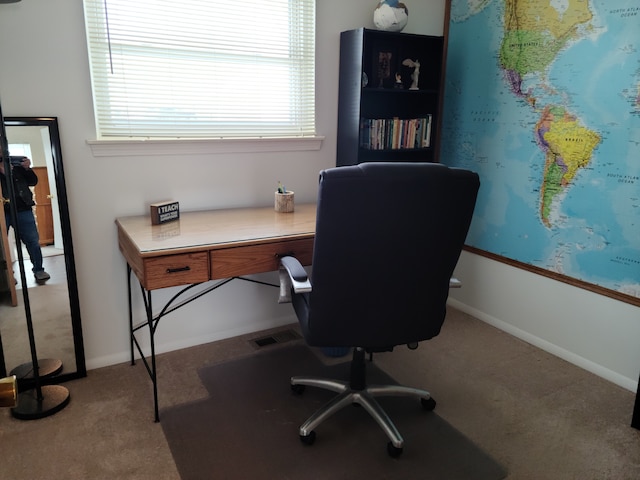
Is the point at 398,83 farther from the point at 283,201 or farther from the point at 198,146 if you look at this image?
the point at 198,146

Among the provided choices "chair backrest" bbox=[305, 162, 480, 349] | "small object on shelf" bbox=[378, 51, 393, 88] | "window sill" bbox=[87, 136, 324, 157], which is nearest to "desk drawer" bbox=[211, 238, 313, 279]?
"chair backrest" bbox=[305, 162, 480, 349]

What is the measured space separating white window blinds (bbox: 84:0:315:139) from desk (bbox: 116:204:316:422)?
493 mm

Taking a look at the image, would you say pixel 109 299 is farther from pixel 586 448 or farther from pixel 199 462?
pixel 586 448

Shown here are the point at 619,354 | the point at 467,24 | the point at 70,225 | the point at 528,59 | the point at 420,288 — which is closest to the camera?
the point at 420,288

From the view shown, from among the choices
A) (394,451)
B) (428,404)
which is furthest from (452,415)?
(394,451)

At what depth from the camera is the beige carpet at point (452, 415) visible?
67.3 inches

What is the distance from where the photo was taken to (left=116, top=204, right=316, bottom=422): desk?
69.2 inches

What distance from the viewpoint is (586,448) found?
1.83 metres

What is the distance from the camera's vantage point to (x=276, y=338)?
268 centimetres

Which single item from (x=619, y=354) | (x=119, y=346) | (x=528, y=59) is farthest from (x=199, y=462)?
(x=528, y=59)

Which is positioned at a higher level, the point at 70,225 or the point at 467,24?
the point at 467,24

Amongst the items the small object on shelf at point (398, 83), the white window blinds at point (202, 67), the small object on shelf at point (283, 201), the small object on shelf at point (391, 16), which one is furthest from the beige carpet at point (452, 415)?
the small object on shelf at point (391, 16)

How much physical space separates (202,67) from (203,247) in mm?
1033

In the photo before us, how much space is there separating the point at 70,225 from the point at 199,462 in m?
1.21
